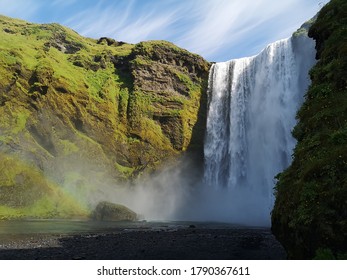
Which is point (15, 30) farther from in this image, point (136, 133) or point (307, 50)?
point (307, 50)

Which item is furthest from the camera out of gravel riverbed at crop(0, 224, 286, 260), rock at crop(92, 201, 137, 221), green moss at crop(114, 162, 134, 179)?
green moss at crop(114, 162, 134, 179)

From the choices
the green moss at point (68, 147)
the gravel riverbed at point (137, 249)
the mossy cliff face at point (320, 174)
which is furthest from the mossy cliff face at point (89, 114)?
the mossy cliff face at point (320, 174)

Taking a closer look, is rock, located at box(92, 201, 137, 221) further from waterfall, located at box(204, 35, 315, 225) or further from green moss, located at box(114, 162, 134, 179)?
waterfall, located at box(204, 35, 315, 225)

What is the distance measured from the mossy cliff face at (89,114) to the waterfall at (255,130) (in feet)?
26.9

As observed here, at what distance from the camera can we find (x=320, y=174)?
11.4 meters

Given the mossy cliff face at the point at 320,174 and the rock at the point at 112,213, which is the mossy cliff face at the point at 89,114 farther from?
the mossy cliff face at the point at 320,174

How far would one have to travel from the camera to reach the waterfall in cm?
6216

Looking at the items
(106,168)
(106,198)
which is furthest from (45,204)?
(106,168)

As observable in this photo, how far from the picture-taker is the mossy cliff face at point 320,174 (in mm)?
10102

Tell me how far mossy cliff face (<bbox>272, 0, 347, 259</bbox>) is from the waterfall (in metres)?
41.7

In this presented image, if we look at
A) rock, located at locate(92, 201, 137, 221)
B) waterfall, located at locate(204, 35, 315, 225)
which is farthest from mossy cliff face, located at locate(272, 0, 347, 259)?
rock, located at locate(92, 201, 137, 221)

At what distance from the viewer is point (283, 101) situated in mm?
64125

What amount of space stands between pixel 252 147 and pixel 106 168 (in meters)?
29.4

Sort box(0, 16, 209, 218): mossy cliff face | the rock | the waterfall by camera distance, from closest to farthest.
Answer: the rock, the waterfall, box(0, 16, 209, 218): mossy cliff face
